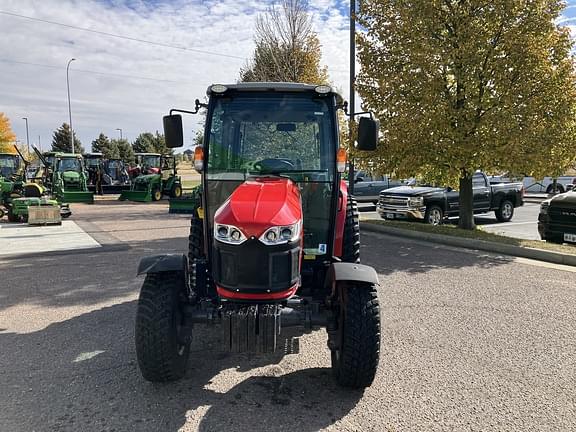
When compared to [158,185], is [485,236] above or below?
below

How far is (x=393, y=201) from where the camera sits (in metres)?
13.0

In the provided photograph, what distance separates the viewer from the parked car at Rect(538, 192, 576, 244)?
8.44m

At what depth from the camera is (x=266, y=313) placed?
306 centimetres

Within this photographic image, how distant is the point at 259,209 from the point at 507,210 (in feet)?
45.6

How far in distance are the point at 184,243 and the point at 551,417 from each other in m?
8.04

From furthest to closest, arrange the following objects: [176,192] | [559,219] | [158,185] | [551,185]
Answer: [551,185] < [176,192] < [158,185] < [559,219]

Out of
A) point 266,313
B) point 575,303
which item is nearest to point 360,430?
point 266,313

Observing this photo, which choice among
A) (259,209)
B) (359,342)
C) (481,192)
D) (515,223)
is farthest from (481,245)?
(259,209)

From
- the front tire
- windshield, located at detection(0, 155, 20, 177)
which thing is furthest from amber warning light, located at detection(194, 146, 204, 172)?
windshield, located at detection(0, 155, 20, 177)

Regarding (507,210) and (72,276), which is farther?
(507,210)

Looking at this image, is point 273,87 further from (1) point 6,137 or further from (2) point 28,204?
(1) point 6,137

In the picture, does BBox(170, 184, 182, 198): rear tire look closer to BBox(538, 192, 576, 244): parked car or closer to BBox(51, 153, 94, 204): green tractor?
BBox(51, 153, 94, 204): green tractor

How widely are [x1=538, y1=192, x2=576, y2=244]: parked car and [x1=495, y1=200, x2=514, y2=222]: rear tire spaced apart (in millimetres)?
5729

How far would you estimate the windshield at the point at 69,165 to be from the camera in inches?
866
